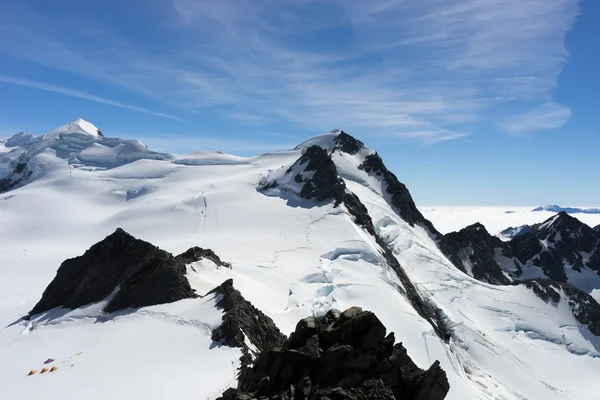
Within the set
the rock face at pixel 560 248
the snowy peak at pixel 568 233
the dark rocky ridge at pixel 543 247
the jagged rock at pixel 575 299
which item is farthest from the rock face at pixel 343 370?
the snowy peak at pixel 568 233

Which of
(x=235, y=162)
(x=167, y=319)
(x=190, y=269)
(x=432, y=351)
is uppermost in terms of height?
(x=235, y=162)

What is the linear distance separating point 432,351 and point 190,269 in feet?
73.5

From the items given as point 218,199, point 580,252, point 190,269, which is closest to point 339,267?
point 190,269

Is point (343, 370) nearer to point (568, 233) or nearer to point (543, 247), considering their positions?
point (543, 247)

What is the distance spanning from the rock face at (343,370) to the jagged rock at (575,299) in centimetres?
6065

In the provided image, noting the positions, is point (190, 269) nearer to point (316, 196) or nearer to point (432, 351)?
point (432, 351)

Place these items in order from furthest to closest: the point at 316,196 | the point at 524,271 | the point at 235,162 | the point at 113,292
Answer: the point at 235,162
the point at 524,271
the point at 316,196
the point at 113,292

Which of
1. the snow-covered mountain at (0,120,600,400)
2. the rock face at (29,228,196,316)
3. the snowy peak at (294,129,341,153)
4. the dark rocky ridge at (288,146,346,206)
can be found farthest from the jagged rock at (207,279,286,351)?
the snowy peak at (294,129,341,153)

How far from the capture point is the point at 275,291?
38.1 metres

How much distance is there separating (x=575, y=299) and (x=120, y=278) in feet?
219

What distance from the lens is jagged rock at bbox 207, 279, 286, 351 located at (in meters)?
22.0

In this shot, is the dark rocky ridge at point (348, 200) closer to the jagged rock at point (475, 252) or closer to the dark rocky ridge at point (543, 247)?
the jagged rock at point (475, 252)

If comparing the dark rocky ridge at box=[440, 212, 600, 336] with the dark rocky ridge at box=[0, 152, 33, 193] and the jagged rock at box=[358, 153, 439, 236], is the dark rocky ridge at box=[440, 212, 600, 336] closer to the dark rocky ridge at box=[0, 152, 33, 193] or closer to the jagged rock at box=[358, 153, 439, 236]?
the jagged rock at box=[358, 153, 439, 236]

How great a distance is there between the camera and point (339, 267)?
155ft
